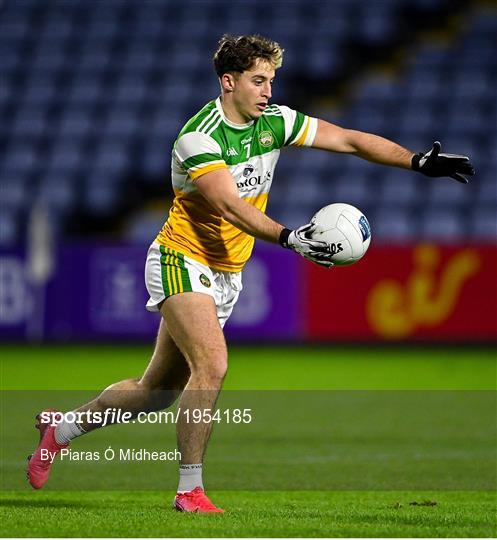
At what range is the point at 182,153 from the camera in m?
6.52

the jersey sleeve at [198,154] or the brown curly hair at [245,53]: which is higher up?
the brown curly hair at [245,53]

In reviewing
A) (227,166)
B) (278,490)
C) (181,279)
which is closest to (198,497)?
(181,279)

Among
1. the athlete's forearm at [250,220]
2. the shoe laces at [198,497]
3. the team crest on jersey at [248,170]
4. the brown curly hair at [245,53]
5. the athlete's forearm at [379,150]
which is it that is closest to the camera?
the athlete's forearm at [250,220]

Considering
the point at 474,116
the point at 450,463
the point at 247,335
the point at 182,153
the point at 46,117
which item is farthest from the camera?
the point at 46,117

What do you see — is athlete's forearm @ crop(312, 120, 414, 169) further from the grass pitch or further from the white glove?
the grass pitch

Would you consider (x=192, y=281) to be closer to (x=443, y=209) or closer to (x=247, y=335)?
(x=247, y=335)

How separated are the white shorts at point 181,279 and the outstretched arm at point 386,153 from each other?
91 centimetres

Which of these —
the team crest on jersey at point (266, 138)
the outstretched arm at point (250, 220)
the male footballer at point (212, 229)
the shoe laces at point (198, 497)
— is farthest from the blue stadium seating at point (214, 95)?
the shoe laces at point (198, 497)

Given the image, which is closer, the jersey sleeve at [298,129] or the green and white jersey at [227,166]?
the green and white jersey at [227,166]

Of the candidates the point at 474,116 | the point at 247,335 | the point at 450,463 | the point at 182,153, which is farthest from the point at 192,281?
the point at 474,116

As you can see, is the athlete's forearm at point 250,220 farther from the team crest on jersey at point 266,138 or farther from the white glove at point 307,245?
the team crest on jersey at point 266,138

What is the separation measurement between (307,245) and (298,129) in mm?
1111

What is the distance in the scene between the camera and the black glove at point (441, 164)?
→ 6.81 m

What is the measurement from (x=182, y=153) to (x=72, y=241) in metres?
13.1
